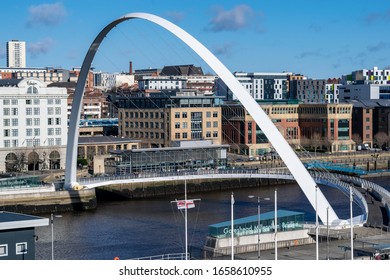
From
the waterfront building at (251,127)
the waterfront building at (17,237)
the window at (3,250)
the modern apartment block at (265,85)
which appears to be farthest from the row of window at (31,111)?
the modern apartment block at (265,85)

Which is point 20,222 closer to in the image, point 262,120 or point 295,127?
point 262,120

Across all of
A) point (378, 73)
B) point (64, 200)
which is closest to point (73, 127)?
point (64, 200)

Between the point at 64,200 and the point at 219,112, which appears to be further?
the point at 219,112

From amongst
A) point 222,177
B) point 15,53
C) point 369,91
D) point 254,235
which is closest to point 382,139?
point 369,91

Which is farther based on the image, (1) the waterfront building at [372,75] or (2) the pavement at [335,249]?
(1) the waterfront building at [372,75]

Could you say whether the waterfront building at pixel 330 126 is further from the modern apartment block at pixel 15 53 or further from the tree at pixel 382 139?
the modern apartment block at pixel 15 53

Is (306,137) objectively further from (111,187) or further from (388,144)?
(111,187)
